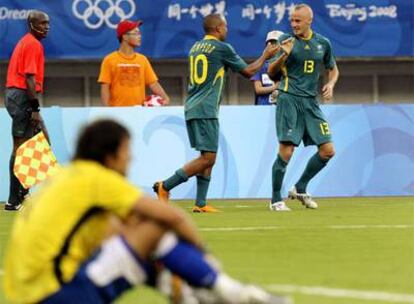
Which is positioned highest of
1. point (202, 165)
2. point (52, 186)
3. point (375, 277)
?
point (52, 186)

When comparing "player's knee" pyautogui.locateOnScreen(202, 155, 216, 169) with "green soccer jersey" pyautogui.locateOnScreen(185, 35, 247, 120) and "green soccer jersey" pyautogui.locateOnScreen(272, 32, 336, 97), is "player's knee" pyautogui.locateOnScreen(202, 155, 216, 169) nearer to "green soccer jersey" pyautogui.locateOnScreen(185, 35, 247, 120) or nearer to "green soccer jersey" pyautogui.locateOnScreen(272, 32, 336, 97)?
"green soccer jersey" pyautogui.locateOnScreen(185, 35, 247, 120)

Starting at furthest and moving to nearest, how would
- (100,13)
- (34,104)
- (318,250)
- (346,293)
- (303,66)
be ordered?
(100,13) → (34,104) → (303,66) → (318,250) → (346,293)

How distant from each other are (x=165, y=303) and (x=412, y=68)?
18982mm

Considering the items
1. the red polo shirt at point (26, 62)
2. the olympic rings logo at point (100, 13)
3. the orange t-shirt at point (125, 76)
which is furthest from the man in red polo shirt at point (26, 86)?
the olympic rings logo at point (100, 13)

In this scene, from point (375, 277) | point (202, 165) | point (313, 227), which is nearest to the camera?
point (375, 277)

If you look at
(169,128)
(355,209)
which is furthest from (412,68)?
(355,209)

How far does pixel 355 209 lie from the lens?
50.3 ft

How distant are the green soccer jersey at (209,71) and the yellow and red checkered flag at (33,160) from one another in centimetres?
177

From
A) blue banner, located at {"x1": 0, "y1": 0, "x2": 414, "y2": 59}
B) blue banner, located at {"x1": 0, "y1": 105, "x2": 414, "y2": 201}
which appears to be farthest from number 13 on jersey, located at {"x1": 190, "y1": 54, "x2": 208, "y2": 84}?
blue banner, located at {"x1": 0, "y1": 0, "x2": 414, "y2": 59}

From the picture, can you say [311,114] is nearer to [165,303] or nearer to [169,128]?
[169,128]

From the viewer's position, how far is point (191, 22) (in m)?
23.4

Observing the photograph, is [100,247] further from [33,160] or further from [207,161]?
[33,160]

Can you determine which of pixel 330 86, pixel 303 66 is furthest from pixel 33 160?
pixel 330 86

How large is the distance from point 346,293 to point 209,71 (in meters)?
7.58
